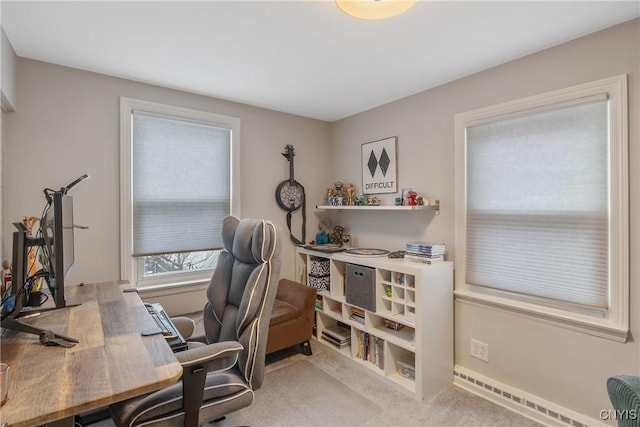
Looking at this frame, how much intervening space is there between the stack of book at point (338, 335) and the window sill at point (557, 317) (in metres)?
1.12

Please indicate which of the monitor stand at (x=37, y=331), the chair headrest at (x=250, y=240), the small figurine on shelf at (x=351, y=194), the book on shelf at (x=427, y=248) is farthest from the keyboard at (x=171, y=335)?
the small figurine on shelf at (x=351, y=194)

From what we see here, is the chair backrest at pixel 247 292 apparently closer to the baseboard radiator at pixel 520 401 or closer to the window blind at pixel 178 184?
the window blind at pixel 178 184

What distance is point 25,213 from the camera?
2.11 m

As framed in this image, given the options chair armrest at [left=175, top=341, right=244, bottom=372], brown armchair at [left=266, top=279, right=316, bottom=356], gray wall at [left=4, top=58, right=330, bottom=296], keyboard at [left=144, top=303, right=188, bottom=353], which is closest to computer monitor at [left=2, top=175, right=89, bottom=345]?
keyboard at [left=144, top=303, right=188, bottom=353]

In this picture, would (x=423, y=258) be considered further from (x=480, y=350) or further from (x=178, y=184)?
(x=178, y=184)

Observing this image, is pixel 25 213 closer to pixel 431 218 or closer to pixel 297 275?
pixel 297 275

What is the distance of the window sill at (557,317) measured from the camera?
1.74 metres

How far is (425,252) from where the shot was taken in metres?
2.40

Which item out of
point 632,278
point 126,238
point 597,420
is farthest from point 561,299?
point 126,238

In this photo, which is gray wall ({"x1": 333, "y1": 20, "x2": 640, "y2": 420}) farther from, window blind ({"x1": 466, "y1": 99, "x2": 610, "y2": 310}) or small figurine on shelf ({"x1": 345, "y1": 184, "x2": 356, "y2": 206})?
small figurine on shelf ({"x1": 345, "y1": 184, "x2": 356, "y2": 206})

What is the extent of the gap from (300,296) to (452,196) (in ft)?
5.15

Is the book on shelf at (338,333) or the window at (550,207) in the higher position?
the window at (550,207)

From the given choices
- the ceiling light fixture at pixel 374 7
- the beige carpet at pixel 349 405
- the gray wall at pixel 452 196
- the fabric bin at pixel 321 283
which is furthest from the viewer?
the fabric bin at pixel 321 283

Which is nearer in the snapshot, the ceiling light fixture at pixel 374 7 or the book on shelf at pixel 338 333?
the ceiling light fixture at pixel 374 7
